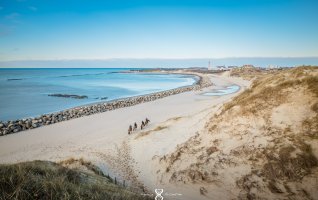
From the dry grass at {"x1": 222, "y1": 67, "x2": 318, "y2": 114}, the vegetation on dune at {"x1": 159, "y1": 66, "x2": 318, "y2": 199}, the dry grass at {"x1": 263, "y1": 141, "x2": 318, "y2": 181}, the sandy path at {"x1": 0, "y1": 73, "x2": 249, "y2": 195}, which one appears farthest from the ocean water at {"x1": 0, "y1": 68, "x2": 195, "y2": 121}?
the dry grass at {"x1": 263, "y1": 141, "x2": 318, "y2": 181}

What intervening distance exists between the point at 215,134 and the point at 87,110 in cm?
1966

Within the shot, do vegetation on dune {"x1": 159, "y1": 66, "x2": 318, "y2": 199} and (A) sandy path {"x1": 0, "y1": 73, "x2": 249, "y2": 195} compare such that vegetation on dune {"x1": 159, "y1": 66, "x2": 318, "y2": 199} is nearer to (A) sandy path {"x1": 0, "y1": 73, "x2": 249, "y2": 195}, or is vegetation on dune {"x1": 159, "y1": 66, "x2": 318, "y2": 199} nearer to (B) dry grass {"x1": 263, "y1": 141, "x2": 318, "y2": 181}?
(B) dry grass {"x1": 263, "y1": 141, "x2": 318, "y2": 181}

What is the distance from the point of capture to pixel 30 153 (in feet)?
47.3

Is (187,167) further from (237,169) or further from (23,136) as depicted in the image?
(23,136)

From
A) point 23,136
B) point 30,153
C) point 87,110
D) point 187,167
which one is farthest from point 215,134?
point 87,110

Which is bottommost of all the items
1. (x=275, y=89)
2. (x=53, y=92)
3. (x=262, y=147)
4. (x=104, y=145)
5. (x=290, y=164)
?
(x=53, y=92)

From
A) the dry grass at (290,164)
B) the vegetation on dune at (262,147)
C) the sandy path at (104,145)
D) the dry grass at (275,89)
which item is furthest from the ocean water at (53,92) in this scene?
the dry grass at (290,164)

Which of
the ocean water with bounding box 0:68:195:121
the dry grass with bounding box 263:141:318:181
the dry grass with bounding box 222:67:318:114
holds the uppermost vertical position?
the dry grass with bounding box 222:67:318:114

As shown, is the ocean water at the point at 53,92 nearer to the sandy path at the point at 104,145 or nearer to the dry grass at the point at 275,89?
the sandy path at the point at 104,145

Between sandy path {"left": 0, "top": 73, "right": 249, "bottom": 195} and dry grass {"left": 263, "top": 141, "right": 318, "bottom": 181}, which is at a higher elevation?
dry grass {"left": 263, "top": 141, "right": 318, "bottom": 181}

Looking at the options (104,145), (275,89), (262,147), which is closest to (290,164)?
(262,147)

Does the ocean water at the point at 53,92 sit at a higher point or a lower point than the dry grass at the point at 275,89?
lower

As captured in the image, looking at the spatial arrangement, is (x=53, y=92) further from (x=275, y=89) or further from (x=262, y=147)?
(x=262, y=147)

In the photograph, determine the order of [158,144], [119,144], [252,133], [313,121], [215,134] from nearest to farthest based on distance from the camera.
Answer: [313,121] < [252,133] < [215,134] < [158,144] < [119,144]
